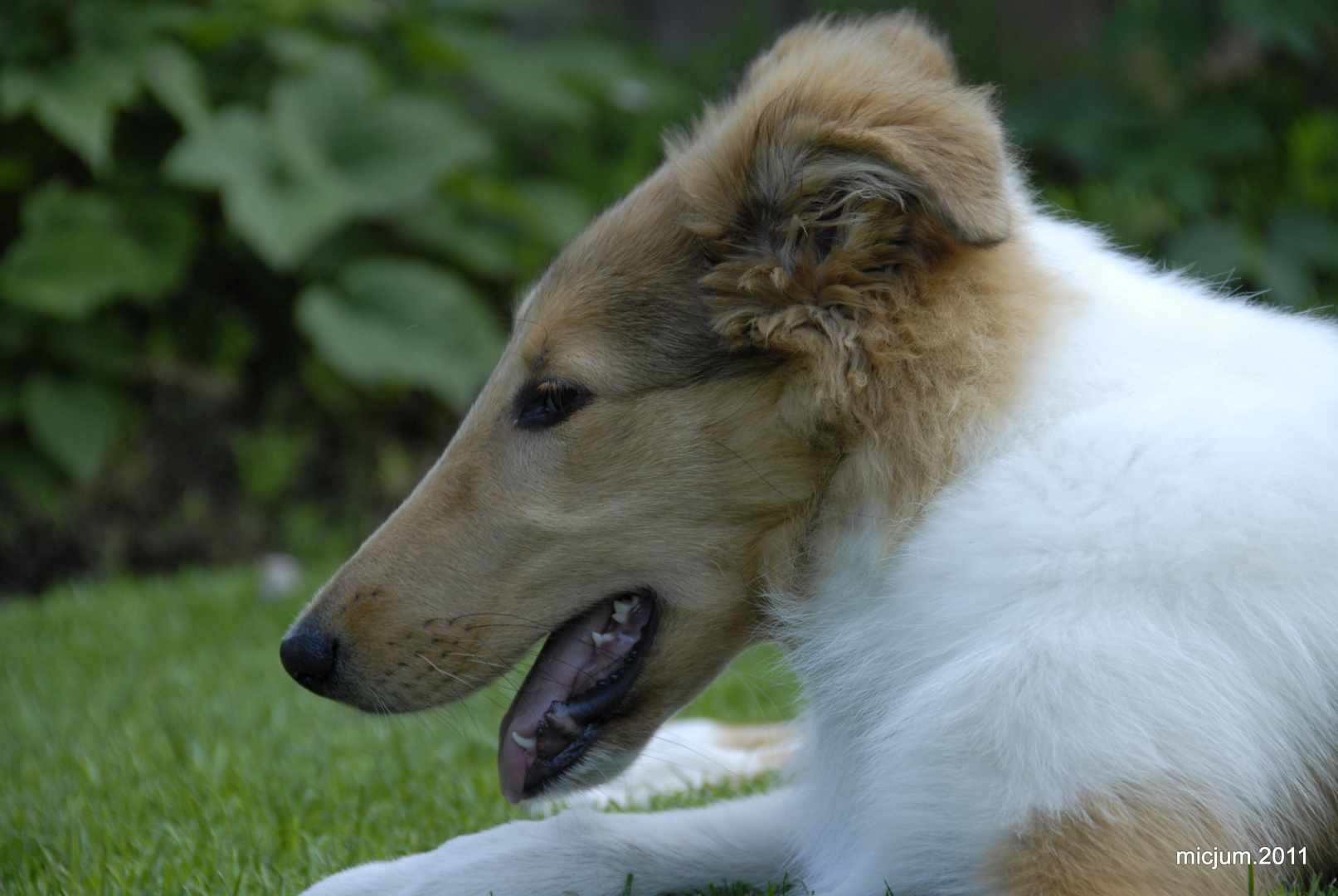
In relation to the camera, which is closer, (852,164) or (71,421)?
(852,164)

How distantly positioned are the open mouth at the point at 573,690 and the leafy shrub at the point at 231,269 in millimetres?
4712

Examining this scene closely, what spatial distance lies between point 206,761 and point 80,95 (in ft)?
15.2

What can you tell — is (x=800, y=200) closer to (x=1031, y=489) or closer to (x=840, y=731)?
(x=1031, y=489)

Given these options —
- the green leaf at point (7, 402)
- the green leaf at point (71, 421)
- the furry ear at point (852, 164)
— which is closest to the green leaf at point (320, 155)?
the green leaf at point (71, 421)

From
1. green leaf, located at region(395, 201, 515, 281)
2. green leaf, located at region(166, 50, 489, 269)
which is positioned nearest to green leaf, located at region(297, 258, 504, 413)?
green leaf, located at region(395, 201, 515, 281)

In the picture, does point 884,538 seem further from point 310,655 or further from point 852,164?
point 310,655

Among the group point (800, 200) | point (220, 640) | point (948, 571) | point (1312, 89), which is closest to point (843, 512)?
point (948, 571)

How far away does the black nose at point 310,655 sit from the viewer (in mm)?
2436

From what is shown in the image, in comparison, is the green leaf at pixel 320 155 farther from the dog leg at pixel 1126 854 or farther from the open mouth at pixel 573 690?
the dog leg at pixel 1126 854

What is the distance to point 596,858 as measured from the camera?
238cm

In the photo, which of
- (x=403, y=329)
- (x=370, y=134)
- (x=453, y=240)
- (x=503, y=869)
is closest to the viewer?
(x=503, y=869)

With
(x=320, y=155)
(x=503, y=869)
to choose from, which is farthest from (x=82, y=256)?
(x=503, y=869)

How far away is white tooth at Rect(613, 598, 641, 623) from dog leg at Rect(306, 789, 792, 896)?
41 centimetres

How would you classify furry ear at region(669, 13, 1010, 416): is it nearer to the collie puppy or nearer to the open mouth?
the collie puppy
